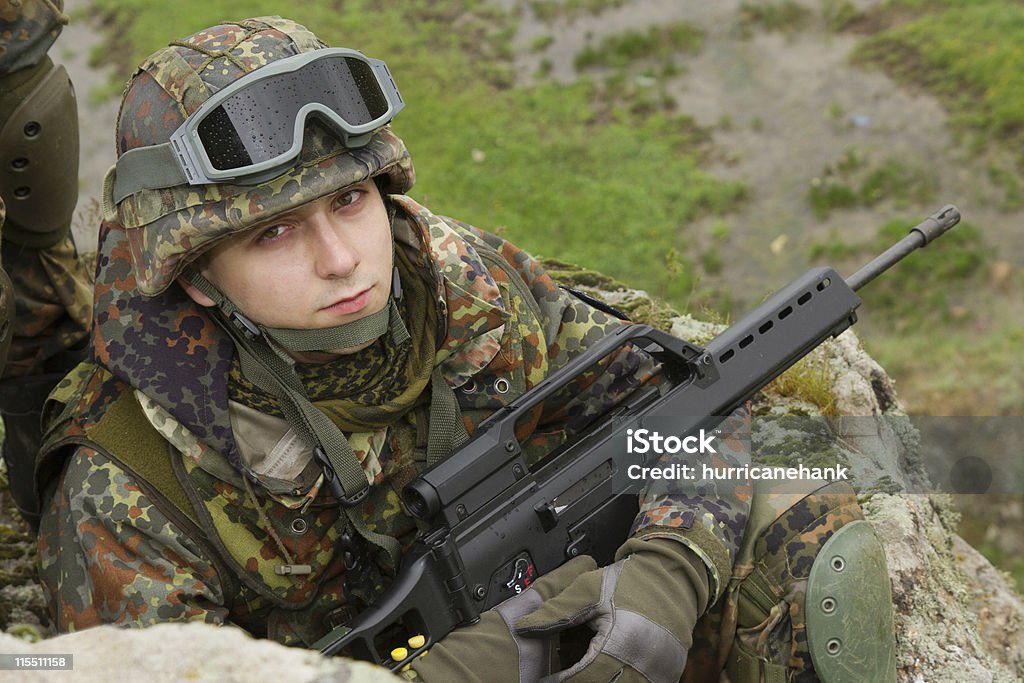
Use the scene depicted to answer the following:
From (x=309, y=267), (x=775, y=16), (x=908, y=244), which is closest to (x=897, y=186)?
(x=775, y=16)

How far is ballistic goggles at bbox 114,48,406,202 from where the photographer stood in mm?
2848

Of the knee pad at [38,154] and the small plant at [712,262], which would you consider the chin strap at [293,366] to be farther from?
the small plant at [712,262]

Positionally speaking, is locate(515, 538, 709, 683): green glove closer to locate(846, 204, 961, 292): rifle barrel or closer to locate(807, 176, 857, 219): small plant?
locate(846, 204, 961, 292): rifle barrel

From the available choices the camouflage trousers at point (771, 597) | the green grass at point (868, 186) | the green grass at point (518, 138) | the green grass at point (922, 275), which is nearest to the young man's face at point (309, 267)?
the camouflage trousers at point (771, 597)

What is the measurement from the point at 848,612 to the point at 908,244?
1324 mm

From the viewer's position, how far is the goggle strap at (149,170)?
290cm

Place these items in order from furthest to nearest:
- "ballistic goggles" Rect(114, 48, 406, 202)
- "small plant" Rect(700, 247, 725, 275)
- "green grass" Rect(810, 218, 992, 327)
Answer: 1. "small plant" Rect(700, 247, 725, 275)
2. "green grass" Rect(810, 218, 992, 327)
3. "ballistic goggles" Rect(114, 48, 406, 202)

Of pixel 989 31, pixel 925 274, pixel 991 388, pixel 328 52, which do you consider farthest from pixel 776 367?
pixel 989 31

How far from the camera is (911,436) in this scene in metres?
4.80

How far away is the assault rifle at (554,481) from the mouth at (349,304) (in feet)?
1.75

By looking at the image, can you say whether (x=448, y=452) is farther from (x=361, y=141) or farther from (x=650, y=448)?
(x=361, y=141)

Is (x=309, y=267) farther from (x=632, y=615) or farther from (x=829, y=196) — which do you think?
(x=829, y=196)

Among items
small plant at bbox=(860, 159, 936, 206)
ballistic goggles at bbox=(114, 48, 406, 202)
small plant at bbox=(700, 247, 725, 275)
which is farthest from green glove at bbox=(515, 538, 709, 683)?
small plant at bbox=(860, 159, 936, 206)

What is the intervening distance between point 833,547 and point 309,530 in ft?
5.15
